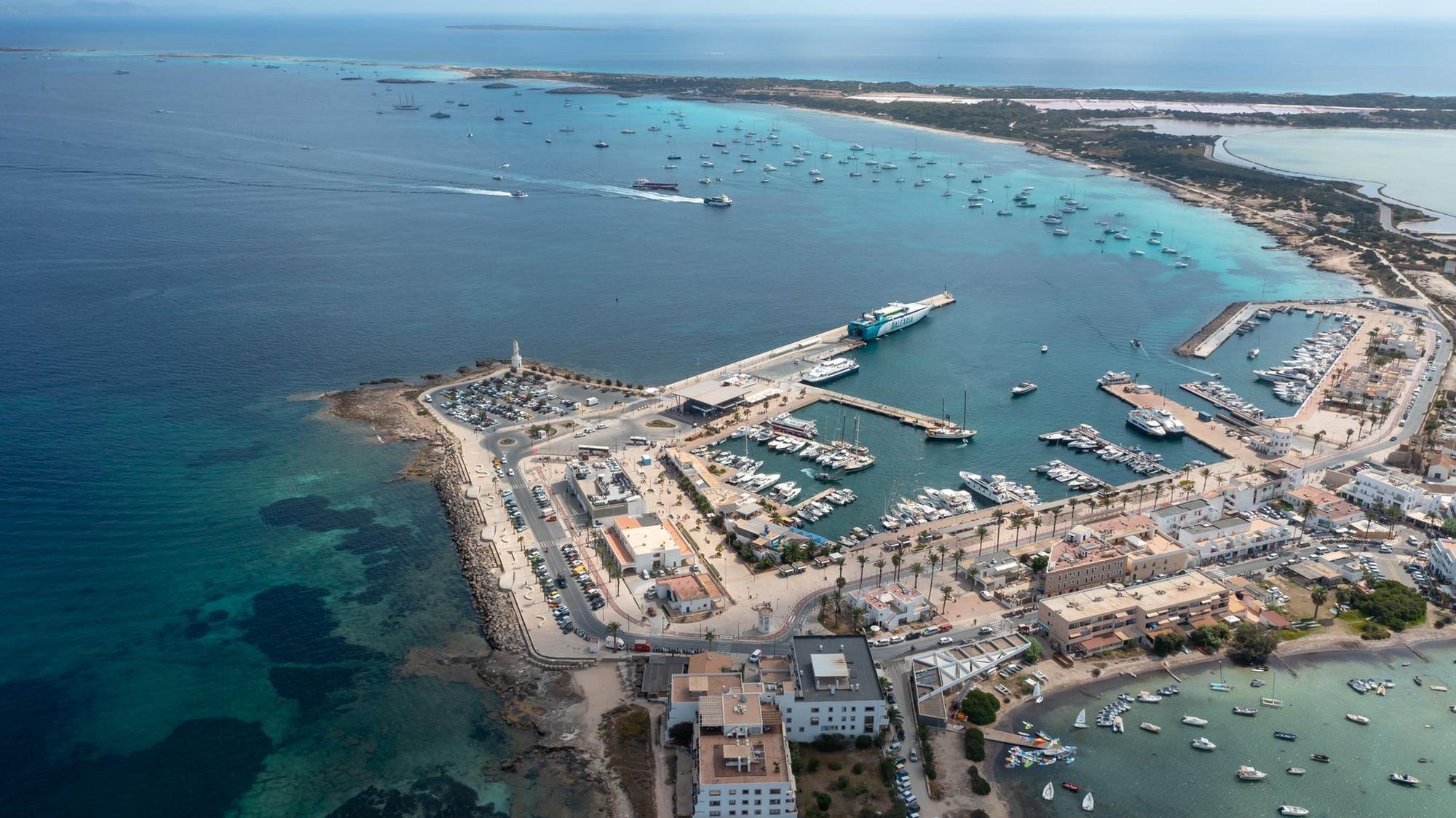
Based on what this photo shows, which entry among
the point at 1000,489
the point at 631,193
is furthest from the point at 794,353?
the point at 631,193

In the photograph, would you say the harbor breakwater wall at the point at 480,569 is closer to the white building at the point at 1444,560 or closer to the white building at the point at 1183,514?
the white building at the point at 1183,514

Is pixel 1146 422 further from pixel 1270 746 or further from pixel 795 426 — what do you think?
pixel 1270 746

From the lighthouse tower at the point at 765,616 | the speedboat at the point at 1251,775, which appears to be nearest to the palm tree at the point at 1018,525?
the lighthouse tower at the point at 765,616

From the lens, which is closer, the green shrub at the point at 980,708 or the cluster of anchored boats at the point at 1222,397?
the green shrub at the point at 980,708

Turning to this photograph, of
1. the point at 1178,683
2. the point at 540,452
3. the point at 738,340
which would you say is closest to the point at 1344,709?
the point at 1178,683

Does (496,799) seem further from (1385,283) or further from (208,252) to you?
(1385,283)

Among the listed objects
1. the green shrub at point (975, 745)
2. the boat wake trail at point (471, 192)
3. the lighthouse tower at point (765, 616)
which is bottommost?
the green shrub at point (975, 745)
